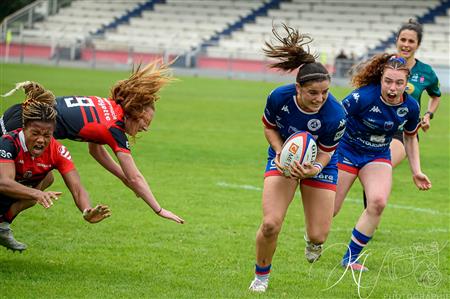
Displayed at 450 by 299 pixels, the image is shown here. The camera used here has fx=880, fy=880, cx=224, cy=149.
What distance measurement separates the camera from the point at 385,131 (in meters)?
→ 8.56

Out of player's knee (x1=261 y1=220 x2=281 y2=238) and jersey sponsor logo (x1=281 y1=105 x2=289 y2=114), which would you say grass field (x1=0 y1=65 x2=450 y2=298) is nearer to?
player's knee (x1=261 y1=220 x2=281 y2=238)

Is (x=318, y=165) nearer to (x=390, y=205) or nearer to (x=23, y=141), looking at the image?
(x=23, y=141)

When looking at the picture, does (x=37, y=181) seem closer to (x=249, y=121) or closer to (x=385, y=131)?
(x=385, y=131)

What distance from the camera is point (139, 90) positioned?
7.33 meters

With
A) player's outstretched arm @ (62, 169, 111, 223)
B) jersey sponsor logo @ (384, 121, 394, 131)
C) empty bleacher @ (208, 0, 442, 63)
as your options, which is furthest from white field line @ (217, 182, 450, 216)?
empty bleacher @ (208, 0, 442, 63)

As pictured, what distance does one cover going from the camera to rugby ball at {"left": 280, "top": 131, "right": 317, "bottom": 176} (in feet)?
23.1

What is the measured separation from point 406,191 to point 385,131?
5.45 metres

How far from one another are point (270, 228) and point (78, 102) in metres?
1.97

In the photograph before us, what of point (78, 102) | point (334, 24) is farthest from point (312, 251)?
point (334, 24)

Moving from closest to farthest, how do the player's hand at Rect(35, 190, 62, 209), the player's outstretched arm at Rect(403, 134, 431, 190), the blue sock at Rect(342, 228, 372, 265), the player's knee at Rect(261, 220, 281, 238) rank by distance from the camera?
1. the player's hand at Rect(35, 190, 62, 209)
2. the player's knee at Rect(261, 220, 281, 238)
3. the blue sock at Rect(342, 228, 372, 265)
4. the player's outstretched arm at Rect(403, 134, 431, 190)

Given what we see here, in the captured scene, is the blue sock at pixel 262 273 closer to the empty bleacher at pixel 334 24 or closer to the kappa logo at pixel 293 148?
the kappa logo at pixel 293 148

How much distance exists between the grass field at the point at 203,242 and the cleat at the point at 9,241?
0.16 metres

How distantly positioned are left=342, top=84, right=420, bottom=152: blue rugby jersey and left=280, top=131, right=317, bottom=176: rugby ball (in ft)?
5.00

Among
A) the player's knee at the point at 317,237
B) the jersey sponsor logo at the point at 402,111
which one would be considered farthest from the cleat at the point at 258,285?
the jersey sponsor logo at the point at 402,111
